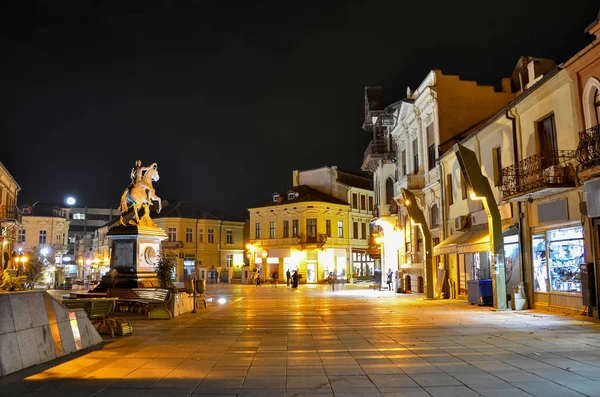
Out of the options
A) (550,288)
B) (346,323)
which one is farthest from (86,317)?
(550,288)

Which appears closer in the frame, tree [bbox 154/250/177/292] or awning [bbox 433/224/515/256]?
awning [bbox 433/224/515/256]

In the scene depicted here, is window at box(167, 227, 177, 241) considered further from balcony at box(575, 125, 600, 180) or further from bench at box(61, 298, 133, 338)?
balcony at box(575, 125, 600, 180)

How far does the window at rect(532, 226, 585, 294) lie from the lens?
15.3 meters

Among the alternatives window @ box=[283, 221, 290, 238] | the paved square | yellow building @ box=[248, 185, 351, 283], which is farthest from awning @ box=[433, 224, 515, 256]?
window @ box=[283, 221, 290, 238]

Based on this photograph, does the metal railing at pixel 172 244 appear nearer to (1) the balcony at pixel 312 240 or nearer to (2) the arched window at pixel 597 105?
(1) the balcony at pixel 312 240

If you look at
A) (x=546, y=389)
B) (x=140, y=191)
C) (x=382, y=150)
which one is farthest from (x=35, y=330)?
(x=382, y=150)

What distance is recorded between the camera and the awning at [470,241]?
62.1 feet

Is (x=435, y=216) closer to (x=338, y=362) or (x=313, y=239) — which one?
(x=338, y=362)

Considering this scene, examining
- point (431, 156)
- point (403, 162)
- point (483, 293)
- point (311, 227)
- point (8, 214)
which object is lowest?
point (483, 293)

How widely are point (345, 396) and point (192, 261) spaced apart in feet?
208

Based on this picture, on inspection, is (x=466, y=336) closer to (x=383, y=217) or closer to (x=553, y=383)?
(x=553, y=383)

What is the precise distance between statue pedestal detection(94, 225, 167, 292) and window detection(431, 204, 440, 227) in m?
15.8

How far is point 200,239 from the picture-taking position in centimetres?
6806

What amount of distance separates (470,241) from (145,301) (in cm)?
Answer: 1265
